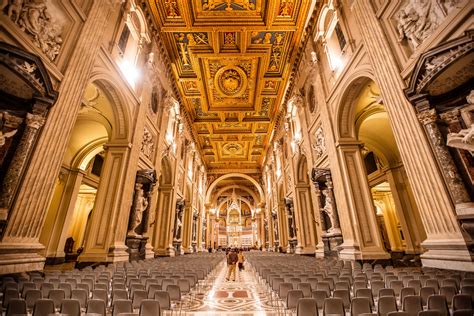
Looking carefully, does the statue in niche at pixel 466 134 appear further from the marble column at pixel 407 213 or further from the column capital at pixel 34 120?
the marble column at pixel 407 213

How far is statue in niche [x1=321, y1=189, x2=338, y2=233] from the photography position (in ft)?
28.0

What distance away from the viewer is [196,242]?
20.9 meters

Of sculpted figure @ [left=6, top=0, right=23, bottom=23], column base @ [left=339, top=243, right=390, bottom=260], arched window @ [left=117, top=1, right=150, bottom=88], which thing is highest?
arched window @ [left=117, top=1, right=150, bottom=88]

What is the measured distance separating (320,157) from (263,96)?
7602 millimetres

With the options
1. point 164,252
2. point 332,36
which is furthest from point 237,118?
point 164,252

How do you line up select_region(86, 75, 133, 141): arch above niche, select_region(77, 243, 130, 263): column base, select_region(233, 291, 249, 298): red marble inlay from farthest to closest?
select_region(86, 75, 133, 141): arch above niche → select_region(77, 243, 130, 263): column base → select_region(233, 291, 249, 298): red marble inlay

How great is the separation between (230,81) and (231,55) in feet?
7.91

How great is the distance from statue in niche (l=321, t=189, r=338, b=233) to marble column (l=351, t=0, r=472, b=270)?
3892mm

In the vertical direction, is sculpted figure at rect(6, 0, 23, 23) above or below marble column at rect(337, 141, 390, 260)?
above

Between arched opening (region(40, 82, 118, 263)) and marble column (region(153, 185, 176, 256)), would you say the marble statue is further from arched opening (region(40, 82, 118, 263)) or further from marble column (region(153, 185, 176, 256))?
marble column (region(153, 185, 176, 256))

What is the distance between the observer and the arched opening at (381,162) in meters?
8.06

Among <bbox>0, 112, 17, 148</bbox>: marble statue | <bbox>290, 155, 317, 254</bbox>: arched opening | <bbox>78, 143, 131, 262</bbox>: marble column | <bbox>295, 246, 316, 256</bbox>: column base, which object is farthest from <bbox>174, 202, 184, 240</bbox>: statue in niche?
<bbox>0, 112, 17, 148</bbox>: marble statue

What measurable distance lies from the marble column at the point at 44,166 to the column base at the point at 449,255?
7601 mm

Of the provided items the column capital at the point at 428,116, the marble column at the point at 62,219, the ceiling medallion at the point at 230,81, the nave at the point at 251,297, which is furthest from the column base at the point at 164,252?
the column capital at the point at 428,116
